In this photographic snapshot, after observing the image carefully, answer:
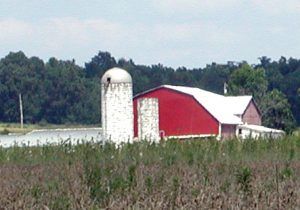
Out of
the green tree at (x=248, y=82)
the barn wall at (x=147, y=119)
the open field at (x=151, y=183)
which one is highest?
the green tree at (x=248, y=82)

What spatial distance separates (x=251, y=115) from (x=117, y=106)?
2206cm

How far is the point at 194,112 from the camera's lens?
47844 millimetres

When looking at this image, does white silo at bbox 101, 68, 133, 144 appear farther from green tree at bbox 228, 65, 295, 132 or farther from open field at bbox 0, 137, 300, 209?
green tree at bbox 228, 65, 295, 132

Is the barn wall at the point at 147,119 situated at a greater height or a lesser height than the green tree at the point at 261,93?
lesser

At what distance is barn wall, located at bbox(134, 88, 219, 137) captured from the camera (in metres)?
47.0

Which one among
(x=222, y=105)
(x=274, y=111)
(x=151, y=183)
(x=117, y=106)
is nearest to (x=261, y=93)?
(x=274, y=111)

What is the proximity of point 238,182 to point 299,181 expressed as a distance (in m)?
0.70

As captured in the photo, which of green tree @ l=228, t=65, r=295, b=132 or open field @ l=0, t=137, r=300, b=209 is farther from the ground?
green tree @ l=228, t=65, r=295, b=132

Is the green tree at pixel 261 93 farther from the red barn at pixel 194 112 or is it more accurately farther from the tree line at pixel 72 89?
the red barn at pixel 194 112

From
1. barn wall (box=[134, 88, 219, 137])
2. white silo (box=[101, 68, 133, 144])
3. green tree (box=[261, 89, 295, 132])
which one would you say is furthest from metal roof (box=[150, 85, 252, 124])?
green tree (box=[261, 89, 295, 132])

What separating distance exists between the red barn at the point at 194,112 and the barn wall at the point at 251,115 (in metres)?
0.15

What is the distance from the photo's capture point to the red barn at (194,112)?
46406 mm

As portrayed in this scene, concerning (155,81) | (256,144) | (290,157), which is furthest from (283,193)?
(155,81)

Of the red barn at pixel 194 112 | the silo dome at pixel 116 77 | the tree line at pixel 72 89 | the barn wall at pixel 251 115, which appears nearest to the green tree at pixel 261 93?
the tree line at pixel 72 89
